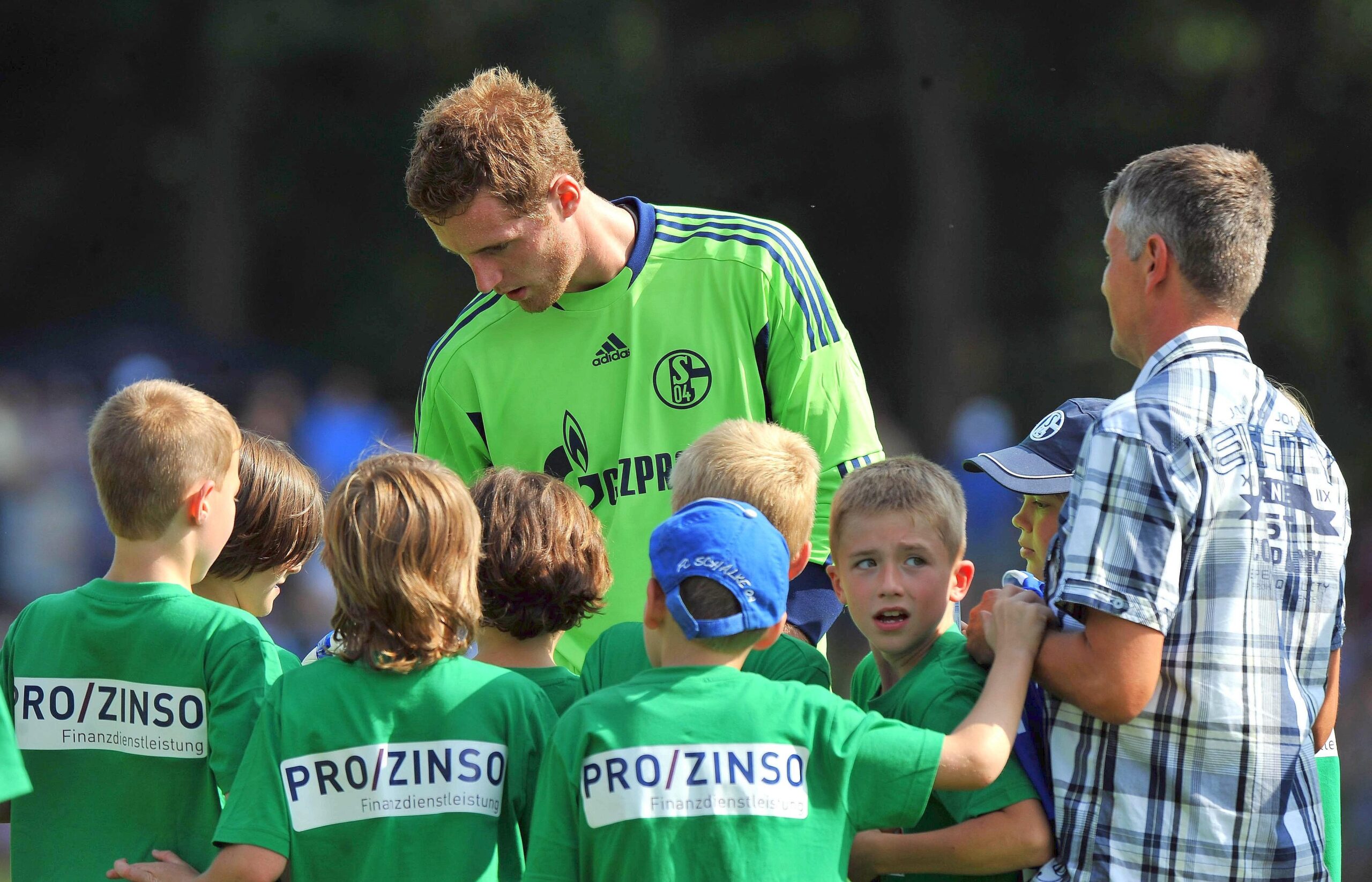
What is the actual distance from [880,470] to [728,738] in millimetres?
574

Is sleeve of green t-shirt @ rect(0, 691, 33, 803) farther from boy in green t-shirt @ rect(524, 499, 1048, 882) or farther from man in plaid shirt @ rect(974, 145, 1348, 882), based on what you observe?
man in plaid shirt @ rect(974, 145, 1348, 882)

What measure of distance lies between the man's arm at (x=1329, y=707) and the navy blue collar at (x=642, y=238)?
1.47 metres


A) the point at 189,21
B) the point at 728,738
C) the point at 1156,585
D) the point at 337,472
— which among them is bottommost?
the point at 728,738

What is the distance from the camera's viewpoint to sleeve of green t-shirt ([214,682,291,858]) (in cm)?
195

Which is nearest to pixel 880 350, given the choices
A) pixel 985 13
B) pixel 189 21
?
pixel 985 13

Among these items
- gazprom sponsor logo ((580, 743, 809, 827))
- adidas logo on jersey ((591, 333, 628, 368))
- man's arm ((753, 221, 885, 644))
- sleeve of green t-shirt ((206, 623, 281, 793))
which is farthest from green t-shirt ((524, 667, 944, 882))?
adidas logo on jersey ((591, 333, 628, 368))

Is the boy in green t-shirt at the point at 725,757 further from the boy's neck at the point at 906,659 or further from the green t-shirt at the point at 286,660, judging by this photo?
the green t-shirt at the point at 286,660

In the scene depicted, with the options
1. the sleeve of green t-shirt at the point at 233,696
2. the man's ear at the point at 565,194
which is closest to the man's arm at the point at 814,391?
the man's ear at the point at 565,194

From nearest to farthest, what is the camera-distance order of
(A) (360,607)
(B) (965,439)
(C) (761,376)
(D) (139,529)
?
(A) (360,607) < (D) (139,529) < (C) (761,376) < (B) (965,439)

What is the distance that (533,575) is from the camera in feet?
7.29

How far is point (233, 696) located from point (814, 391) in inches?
46.9

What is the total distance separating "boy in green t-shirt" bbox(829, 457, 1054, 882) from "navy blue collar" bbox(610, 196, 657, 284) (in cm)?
80

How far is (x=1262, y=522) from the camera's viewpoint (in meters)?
1.87

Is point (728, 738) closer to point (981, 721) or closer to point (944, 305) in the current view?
point (981, 721)
